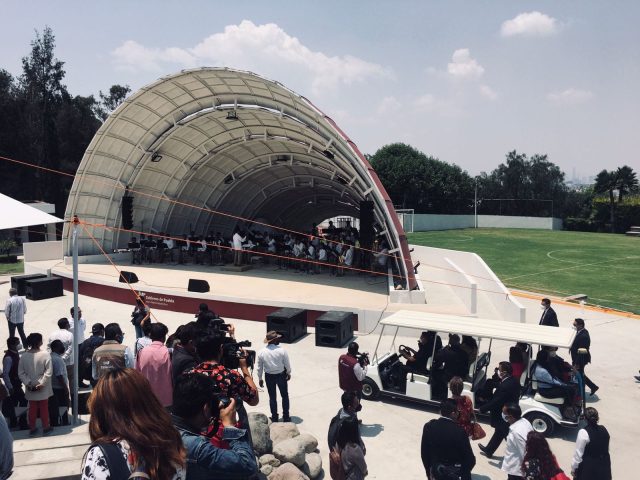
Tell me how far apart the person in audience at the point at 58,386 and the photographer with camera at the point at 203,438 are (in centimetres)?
551

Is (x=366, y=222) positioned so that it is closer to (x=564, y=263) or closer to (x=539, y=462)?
(x=564, y=263)

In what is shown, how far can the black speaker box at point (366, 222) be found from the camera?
21.7 meters

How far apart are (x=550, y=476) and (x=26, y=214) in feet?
28.8

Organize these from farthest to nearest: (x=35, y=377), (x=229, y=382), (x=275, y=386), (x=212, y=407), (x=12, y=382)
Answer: (x=275, y=386) < (x=12, y=382) < (x=35, y=377) < (x=229, y=382) < (x=212, y=407)

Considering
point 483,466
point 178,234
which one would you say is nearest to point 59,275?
point 178,234

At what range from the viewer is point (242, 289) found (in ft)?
64.3

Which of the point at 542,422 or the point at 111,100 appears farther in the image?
the point at 111,100

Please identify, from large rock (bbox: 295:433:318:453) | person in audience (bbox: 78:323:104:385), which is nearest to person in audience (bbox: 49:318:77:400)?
person in audience (bbox: 78:323:104:385)

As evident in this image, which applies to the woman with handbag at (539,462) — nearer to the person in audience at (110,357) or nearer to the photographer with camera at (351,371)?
the photographer with camera at (351,371)

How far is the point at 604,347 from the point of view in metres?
13.5

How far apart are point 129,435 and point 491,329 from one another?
24.9ft

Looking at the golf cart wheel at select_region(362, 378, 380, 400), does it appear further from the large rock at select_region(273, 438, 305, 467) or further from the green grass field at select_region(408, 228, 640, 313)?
the green grass field at select_region(408, 228, 640, 313)

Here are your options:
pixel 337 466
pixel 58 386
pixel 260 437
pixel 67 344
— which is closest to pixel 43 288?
pixel 67 344

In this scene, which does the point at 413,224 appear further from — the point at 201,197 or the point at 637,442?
the point at 637,442
